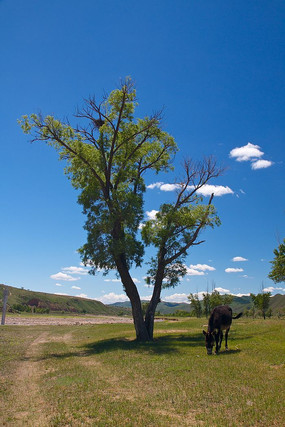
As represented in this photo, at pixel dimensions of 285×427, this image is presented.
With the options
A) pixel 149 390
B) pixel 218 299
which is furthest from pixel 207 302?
pixel 149 390

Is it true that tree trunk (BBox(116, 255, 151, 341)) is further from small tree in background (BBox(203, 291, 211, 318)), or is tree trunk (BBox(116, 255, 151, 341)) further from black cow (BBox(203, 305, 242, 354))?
small tree in background (BBox(203, 291, 211, 318))

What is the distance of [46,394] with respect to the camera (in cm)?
1052

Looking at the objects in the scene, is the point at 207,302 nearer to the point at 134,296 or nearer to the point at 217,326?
the point at 134,296

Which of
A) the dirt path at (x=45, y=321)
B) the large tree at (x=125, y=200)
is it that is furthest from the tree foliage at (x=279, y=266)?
the dirt path at (x=45, y=321)

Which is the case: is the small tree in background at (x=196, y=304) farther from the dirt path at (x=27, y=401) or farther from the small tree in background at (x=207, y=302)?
the dirt path at (x=27, y=401)

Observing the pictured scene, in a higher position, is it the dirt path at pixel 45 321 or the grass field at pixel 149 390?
the grass field at pixel 149 390

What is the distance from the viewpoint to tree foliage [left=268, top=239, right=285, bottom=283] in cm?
4011

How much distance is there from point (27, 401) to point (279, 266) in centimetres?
3722

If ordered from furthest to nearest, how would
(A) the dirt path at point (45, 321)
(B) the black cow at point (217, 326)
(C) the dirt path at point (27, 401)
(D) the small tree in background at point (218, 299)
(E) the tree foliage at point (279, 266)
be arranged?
Answer: (D) the small tree in background at point (218, 299), (A) the dirt path at point (45, 321), (E) the tree foliage at point (279, 266), (B) the black cow at point (217, 326), (C) the dirt path at point (27, 401)

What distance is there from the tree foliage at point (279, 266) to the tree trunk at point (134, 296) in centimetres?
2181

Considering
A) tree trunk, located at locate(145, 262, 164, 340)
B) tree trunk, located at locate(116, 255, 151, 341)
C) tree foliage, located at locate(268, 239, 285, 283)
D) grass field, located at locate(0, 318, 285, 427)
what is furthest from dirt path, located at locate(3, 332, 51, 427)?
tree foliage, located at locate(268, 239, 285, 283)

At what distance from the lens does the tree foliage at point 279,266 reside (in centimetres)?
4011

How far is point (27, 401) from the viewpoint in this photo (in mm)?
9938

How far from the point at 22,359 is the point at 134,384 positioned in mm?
10086
